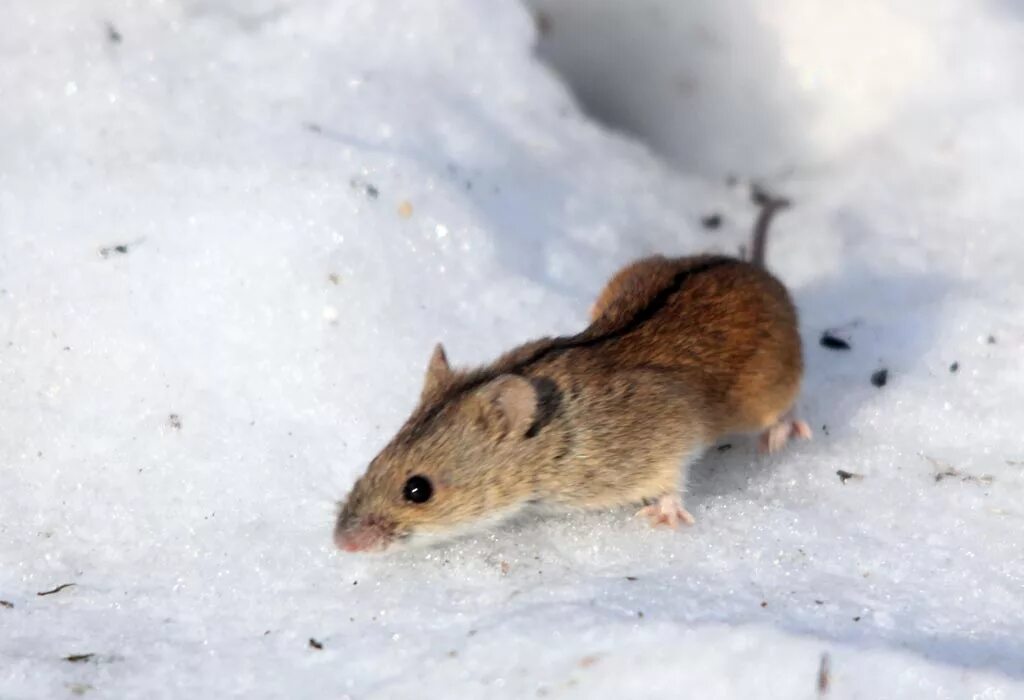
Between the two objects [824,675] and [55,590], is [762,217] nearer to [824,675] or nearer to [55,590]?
[824,675]

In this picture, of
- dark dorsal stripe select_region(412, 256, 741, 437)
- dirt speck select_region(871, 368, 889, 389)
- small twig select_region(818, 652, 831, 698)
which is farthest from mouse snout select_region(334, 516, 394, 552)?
dirt speck select_region(871, 368, 889, 389)

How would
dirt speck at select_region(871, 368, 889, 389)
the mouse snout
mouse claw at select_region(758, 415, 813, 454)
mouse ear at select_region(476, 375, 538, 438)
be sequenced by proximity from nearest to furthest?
the mouse snout → mouse ear at select_region(476, 375, 538, 438) → mouse claw at select_region(758, 415, 813, 454) → dirt speck at select_region(871, 368, 889, 389)

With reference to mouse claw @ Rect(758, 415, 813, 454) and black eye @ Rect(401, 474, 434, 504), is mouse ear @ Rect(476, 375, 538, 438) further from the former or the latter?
mouse claw @ Rect(758, 415, 813, 454)

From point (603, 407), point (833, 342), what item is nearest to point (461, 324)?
point (603, 407)

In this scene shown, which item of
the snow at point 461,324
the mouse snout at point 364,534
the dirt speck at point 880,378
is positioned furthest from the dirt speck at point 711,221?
the mouse snout at point 364,534

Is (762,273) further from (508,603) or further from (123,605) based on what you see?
(123,605)

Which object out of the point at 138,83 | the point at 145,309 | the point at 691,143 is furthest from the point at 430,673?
the point at 691,143

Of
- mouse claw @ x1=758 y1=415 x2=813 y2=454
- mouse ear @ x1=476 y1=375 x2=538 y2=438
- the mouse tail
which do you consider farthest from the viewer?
the mouse tail

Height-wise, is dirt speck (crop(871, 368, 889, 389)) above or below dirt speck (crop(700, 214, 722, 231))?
below
